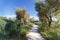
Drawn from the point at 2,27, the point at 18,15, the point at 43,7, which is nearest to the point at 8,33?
the point at 2,27

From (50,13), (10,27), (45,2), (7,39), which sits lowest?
(7,39)

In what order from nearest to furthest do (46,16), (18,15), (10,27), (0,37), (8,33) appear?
1. (0,37)
2. (8,33)
3. (10,27)
4. (46,16)
5. (18,15)

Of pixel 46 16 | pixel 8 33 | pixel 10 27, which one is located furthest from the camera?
pixel 46 16

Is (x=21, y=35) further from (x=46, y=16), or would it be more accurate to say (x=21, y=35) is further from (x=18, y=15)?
(x=18, y=15)

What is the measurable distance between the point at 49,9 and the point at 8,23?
6.89m

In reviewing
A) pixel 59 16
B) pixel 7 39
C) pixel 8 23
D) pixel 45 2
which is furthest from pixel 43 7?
pixel 7 39

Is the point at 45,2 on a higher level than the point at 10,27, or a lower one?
higher

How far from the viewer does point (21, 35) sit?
14.0 meters

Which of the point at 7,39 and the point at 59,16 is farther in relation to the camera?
the point at 59,16

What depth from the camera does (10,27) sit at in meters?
14.7

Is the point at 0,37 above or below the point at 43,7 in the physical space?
below

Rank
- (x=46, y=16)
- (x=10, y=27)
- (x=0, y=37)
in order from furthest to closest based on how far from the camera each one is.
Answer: (x=46, y=16) < (x=10, y=27) < (x=0, y=37)

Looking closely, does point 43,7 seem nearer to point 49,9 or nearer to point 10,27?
point 49,9

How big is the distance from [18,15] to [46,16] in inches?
280
